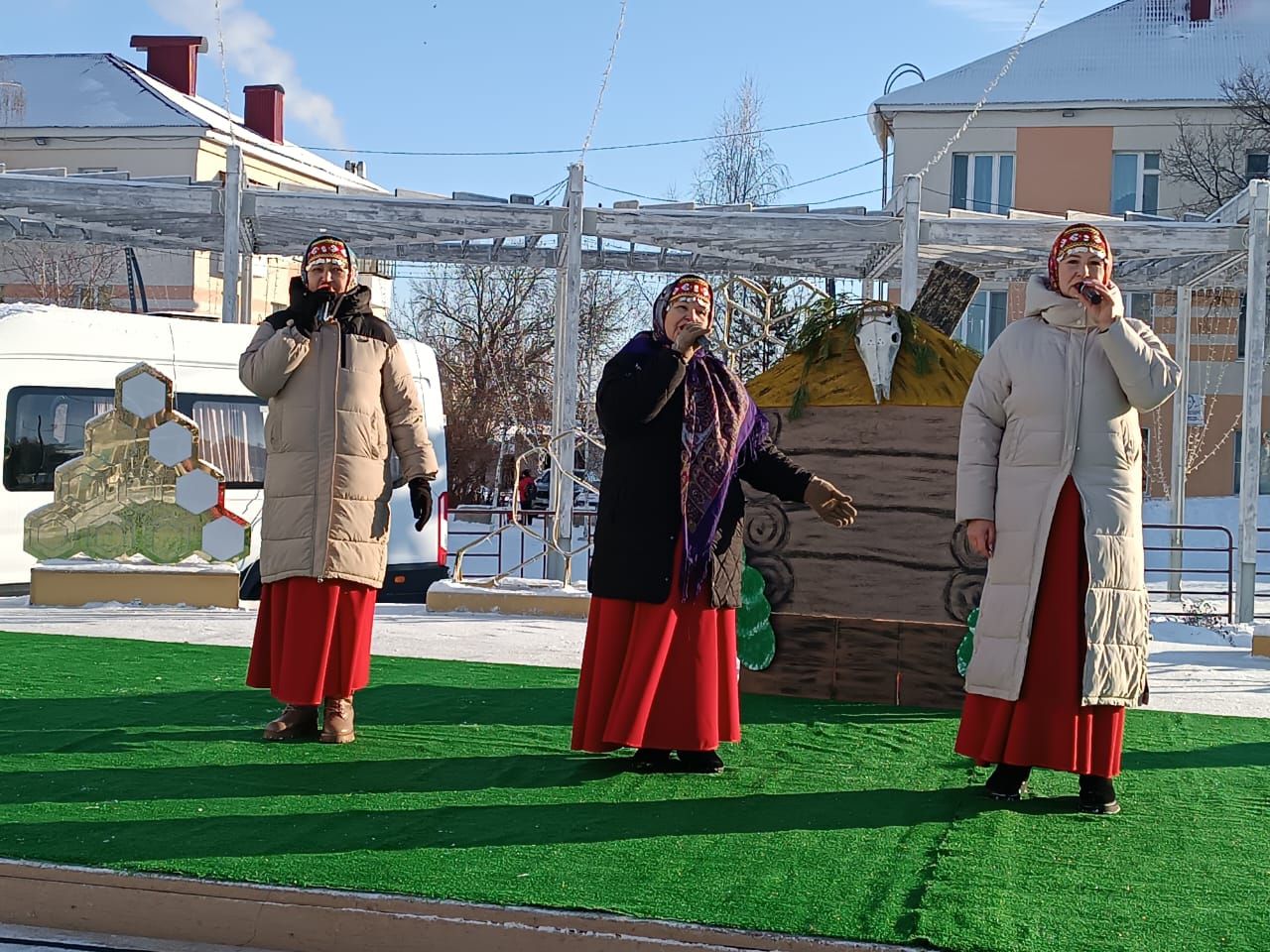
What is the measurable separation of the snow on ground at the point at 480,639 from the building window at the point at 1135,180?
2402cm

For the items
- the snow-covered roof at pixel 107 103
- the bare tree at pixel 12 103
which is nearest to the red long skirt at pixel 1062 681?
the snow-covered roof at pixel 107 103

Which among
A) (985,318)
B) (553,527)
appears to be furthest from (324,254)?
(985,318)

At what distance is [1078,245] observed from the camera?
191 inches

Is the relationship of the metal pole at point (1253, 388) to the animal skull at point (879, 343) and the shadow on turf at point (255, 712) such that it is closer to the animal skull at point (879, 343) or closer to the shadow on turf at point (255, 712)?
the animal skull at point (879, 343)

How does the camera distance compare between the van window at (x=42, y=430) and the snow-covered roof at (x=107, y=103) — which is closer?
the van window at (x=42, y=430)

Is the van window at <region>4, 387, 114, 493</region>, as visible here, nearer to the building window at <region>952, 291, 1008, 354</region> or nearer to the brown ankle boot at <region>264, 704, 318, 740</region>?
the brown ankle boot at <region>264, 704, 318, 740</region>

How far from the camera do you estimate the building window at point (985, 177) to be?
3306 cm

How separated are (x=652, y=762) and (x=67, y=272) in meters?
30.6

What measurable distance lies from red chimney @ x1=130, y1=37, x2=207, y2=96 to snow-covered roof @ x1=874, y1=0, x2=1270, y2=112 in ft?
69.1

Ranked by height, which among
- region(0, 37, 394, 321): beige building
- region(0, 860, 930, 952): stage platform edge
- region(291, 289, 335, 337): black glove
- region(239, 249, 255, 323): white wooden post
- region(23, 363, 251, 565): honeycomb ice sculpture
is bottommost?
region(0, 860, 930, 952): stage platform edge

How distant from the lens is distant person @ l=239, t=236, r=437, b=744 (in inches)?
218

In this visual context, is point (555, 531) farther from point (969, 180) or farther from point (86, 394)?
point (969, 180)

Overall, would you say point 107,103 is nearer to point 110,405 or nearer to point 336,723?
point 110,405

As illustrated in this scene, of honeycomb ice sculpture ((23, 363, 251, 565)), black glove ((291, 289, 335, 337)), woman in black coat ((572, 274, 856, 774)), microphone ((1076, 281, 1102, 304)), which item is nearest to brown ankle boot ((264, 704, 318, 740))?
woman in black coat ((572, 274, 856, 774))
